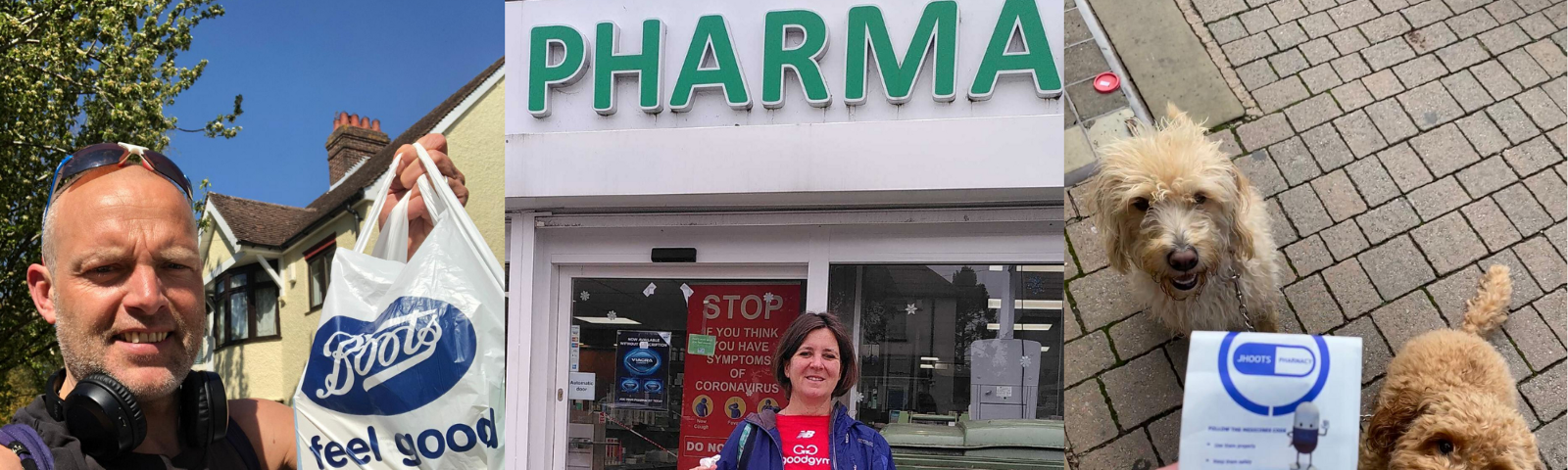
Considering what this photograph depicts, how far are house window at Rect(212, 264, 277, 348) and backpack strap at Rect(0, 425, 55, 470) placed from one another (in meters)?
0.91

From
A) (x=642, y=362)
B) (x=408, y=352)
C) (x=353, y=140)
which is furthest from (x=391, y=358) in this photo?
(x=642, y=362)

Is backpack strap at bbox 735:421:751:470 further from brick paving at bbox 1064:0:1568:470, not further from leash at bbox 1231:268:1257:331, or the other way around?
leash at bbox 1231:268:1257:331

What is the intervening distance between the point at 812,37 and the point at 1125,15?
805mm

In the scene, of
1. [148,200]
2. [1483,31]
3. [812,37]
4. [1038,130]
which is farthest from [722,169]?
[1483,31]

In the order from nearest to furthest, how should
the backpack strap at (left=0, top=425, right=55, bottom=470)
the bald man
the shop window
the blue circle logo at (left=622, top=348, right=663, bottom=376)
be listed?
the backpack strap at (left=0, top=425, right=55, bottom=470)
the bald man
the shop window
the blue circle logo at (left=622, top=348, right=663, bottom=376)

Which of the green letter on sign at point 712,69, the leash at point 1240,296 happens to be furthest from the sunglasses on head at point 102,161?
the leash at point 1240,296

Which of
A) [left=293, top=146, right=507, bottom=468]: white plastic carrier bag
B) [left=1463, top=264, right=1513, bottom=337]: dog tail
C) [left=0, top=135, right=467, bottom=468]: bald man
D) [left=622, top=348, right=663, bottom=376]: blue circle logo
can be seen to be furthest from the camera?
[left=622, top=348, right=663, bottom=376]: blue circle logo

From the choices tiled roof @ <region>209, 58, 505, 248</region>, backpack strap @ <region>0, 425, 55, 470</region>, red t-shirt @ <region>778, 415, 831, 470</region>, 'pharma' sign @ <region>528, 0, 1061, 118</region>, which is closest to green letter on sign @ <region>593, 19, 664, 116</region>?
'pharma' sign @ <region>528, 0, 1061, 118</region>

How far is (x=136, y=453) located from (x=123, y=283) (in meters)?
0.30

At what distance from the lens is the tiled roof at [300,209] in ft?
7.06

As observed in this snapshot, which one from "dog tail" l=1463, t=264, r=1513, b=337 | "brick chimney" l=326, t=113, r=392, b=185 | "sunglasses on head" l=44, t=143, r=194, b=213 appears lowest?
"dog tail" l=1463, t=264, r=1513, b=337

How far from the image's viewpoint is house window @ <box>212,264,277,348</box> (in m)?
2.21

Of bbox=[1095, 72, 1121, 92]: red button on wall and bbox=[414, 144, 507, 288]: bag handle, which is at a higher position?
bbox=[1095, 72, 1121, 92]: red button on wall

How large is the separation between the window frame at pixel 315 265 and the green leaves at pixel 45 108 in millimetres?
1021
